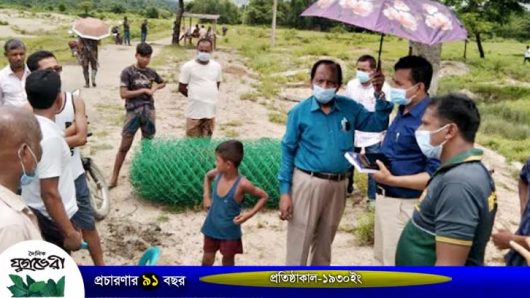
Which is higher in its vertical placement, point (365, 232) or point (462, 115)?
point (462, 115)

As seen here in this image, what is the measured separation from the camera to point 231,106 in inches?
511

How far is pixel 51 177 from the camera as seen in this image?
10.2 ft

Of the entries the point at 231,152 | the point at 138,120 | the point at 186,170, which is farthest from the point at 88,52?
the point at 231,152

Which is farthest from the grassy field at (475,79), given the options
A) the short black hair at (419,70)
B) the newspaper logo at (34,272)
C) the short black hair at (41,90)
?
the newspaper logo at (34,272)

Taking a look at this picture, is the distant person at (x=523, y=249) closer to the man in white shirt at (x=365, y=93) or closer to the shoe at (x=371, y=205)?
the man in white shirt at (x=365, y=93)

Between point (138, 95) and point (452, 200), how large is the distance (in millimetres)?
4363

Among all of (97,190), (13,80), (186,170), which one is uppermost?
(13,80)

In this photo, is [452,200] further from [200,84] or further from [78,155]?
[200,84]

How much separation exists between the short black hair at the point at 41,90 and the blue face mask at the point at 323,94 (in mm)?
1563

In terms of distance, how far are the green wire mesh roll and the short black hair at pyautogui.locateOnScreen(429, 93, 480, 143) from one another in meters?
3.31

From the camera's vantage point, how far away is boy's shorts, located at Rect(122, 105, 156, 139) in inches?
247

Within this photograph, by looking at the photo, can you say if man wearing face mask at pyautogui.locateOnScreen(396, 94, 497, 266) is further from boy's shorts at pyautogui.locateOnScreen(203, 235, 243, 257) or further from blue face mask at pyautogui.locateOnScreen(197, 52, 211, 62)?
blue face mask at pyautogui.locateOnScreen(197, 52, 211, 62)

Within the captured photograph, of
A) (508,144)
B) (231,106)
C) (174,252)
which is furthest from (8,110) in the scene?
(231,106)

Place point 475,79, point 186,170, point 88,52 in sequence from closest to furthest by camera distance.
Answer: point 186,170
point 88,52
point 475,79
